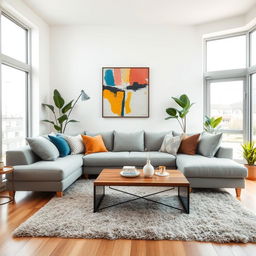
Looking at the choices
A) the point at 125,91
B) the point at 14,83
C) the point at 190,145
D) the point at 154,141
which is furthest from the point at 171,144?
the point at 14,83

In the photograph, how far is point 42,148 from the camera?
3119 mm

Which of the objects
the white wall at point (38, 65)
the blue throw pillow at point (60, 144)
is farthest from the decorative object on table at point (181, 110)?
the white wall at point (38, 65)

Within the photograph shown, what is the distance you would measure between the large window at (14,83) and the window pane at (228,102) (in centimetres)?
383

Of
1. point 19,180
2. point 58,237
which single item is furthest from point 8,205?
point 58,237

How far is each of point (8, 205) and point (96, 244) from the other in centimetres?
148

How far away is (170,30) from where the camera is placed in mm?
4652

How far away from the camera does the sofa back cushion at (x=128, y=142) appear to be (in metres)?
4.18

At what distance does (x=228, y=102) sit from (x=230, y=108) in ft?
0.43

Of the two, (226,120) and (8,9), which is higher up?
(8,9)

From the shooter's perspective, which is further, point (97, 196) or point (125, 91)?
point (125, 91)

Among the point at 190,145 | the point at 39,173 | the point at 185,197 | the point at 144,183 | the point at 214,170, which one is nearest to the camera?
the point at 144,183

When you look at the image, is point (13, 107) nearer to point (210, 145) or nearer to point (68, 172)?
point (68, 172)

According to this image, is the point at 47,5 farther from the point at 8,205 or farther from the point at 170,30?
the point at 8,205

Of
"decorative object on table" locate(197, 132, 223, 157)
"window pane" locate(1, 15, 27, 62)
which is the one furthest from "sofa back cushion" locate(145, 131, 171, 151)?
"window pane" locate(1, 15, 27, 62)
